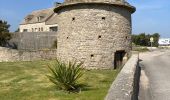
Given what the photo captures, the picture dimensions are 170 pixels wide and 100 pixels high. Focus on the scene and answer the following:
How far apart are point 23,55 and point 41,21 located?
25.8 metres

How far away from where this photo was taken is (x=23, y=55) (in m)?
32.5

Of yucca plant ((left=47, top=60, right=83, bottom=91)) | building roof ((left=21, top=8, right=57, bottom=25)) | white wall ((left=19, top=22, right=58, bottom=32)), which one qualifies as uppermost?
building roof ((left=21, top=8, right=57, bottom=25))

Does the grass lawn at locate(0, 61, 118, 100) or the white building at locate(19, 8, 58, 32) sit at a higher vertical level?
the white building at locate(19, 8, 58, 32)

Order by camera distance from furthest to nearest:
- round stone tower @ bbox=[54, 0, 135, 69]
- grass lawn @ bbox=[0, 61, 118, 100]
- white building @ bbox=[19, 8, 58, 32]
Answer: white building @ bbox=[19, 8, 58, 32]
round stone tower @ bbox=[54, 0, 135, 69]
grass lawn @ bbox=[0, 61, 118, 100]

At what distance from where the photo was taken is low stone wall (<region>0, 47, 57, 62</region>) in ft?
107

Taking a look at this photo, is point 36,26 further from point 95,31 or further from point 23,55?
point 95,31

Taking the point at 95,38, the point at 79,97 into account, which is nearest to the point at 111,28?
the point at 95,38

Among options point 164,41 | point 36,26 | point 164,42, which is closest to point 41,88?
point 36,26

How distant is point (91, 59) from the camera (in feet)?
75.2

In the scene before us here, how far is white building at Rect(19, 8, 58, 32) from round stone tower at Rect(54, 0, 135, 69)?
3107 centimetres

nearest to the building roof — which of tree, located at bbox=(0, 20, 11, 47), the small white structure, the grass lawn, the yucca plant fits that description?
tree, located at bbox=(0, 20, 11, 47)

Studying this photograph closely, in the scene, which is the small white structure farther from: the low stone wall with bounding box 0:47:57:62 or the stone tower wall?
the stone tower wall

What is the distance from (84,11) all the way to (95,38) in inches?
80.2

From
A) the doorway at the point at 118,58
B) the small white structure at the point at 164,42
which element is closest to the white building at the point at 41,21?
the doorway at the point at 118,58
